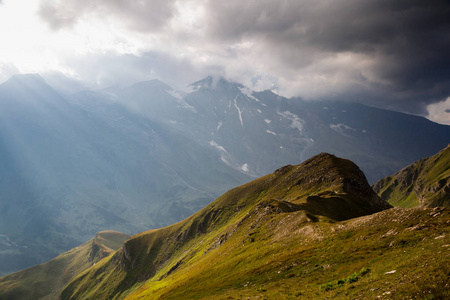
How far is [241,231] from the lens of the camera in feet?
277

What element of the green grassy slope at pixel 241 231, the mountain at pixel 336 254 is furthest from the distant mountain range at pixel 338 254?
the green grassy slope at pixel 241 231

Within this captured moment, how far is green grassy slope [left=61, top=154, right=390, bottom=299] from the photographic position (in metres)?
53.3

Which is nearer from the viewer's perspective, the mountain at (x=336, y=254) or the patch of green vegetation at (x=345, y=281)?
the mountain at (x=336, y=254)

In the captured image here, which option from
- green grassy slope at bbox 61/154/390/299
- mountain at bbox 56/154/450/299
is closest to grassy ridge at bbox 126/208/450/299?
mountain at bbox 56/154/450/299

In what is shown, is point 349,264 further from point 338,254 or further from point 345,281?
point 345,281

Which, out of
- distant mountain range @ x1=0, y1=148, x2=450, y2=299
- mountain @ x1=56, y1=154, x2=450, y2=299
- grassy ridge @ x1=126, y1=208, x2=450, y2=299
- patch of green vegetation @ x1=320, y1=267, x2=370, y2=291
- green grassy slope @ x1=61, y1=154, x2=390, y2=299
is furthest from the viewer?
green grassy slope @ x1=61, y1=154, x2=390, y2=299

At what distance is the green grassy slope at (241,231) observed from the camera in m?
53.3

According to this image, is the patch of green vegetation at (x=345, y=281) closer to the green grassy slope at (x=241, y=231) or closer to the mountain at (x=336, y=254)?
the mountain at (x=336, y=254)

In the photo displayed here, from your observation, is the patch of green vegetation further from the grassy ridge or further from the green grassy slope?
the green grassy slope

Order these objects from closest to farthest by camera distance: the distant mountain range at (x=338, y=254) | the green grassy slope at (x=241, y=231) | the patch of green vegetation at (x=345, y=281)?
the distant mountain range at (x=338, y=254) → the patch of green vegetation at (x=345, y=281) → the green grassy slope at (x=241, y=231)

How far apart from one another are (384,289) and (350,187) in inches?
3413

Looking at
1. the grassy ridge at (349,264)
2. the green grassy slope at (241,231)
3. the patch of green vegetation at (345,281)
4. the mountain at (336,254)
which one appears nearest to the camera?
the grassy ridge at (349,264)

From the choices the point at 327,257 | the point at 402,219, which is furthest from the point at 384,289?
the point at 402,219

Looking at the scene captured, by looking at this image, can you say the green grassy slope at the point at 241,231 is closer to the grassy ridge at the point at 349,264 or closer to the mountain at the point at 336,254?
the mountain at the point at 336,254
